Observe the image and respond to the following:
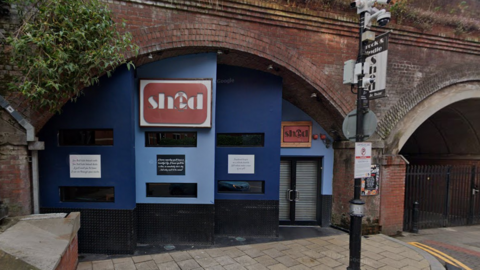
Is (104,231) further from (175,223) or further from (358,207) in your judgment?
(358,207)

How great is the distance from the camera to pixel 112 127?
496 centimetres

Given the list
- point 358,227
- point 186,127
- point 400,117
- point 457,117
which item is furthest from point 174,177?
point 457,117

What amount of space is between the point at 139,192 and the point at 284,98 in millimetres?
4913

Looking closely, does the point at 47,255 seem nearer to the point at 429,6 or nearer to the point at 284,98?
the point at 284,98

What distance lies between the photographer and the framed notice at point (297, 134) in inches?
279

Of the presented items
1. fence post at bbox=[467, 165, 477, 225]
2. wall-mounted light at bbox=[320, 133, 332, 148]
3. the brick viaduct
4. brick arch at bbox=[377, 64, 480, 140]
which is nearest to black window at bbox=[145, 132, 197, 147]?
the brick viaduct

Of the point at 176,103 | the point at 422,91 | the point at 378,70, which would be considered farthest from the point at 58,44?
the point at 422,91

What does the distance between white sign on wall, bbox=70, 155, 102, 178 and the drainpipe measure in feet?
1.94

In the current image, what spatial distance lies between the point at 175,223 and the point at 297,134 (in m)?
4.33

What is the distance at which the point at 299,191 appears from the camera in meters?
7.21

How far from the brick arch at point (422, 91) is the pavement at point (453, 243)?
10.1 ft

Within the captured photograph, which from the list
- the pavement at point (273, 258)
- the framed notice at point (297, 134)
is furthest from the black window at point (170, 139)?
the framed notice at point (297, 134)

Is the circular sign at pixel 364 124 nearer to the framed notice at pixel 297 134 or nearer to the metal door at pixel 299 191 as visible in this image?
the framed notice at pixel 297 134

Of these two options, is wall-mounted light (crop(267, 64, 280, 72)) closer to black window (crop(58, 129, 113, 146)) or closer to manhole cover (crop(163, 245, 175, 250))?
black window (crop(58, 129, 113, 146))
